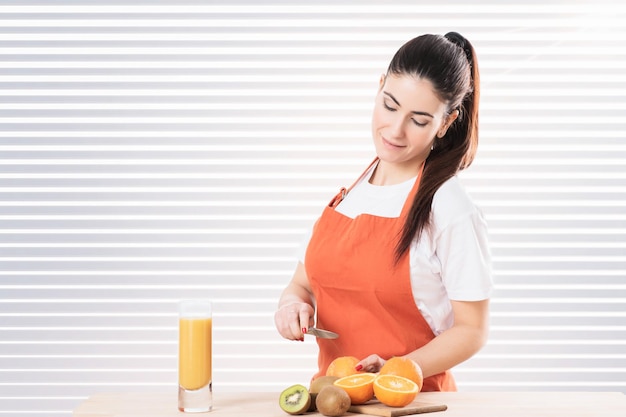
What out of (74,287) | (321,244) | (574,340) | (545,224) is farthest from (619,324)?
(74,287)

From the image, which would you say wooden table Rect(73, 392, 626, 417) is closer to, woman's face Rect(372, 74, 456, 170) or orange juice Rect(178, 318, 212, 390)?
orange juice Rect(178, 318, 212, 390)

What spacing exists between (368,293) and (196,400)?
517 mm

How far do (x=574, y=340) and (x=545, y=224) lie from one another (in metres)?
0.49

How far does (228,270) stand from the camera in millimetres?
3225

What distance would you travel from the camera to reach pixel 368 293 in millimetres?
1888

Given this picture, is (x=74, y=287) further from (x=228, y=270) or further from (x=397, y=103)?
(x=397, y=103)

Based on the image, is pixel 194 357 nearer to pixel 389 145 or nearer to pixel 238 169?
pixel 389 145

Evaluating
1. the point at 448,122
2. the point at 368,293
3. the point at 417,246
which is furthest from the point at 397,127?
the point at 368,293

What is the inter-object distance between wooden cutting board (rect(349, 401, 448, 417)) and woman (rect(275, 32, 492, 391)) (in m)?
0.17

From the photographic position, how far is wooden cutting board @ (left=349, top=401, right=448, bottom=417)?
4.88 feet

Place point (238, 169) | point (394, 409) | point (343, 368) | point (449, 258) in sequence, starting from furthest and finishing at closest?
point (238, 169) → point (449, 258) → point (343, 368) → point (394, 409)

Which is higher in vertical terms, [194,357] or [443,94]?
[443,94]

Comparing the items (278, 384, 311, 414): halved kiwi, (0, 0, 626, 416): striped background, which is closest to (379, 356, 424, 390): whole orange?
(278, 384, 311, 414): halved kiwi

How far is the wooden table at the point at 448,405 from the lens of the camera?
1.55 metres
